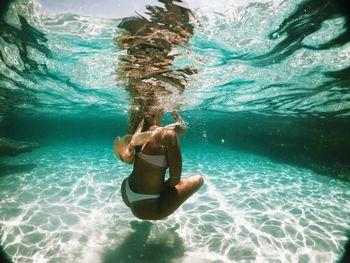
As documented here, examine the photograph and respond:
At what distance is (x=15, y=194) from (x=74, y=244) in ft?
19.0

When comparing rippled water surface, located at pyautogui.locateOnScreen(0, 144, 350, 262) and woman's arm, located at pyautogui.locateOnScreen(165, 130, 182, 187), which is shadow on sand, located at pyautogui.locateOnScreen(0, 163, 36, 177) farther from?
woman's arm, located at pyautogui.locateOnScreen(165, 130, 182, 187)

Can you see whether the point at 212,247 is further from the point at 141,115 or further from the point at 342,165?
the point at 342,165

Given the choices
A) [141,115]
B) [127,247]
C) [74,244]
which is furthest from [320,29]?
[74,244]

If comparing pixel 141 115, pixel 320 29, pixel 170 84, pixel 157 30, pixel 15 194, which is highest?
pixel 320 29

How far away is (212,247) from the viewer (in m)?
6.13

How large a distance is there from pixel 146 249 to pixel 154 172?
8.18 ft

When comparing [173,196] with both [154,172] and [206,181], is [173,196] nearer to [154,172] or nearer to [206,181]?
[154,172]

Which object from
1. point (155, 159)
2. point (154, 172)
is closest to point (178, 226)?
point (154, 172)

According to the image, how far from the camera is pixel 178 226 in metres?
7.15

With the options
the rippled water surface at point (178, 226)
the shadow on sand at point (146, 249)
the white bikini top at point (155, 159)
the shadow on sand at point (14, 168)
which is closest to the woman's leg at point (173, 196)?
the white bikini top at point (155, 159)

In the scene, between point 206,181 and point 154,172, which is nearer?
point 154,172

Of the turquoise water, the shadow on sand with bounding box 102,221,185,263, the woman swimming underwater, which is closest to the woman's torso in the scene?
the woman swimming underwater

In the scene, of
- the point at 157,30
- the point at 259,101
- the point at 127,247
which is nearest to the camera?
the point at 127,247

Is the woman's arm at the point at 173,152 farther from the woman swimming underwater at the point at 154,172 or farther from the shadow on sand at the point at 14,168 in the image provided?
the shadow on sand at the point at 14,168
